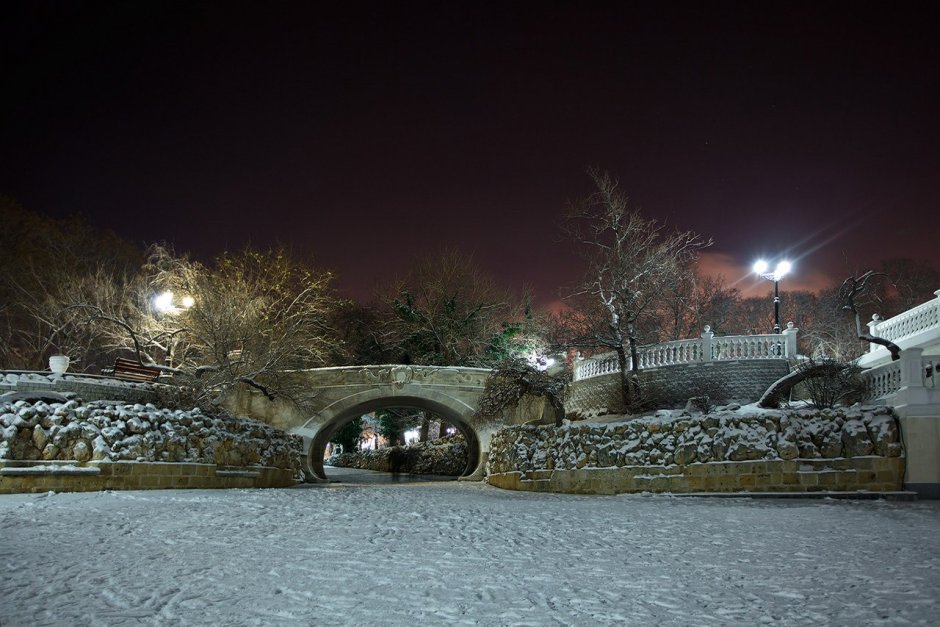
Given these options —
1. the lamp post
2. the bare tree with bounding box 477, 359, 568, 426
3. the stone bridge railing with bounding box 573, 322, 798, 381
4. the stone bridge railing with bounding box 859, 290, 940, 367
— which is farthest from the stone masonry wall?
the lamp post

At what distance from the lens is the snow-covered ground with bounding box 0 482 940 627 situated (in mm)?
4012

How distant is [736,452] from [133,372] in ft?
51.5

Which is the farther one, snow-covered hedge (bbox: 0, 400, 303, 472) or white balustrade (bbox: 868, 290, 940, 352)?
white balustrade (bbox: 868, 290, 940, 352)

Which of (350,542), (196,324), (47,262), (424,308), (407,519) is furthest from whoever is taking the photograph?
(424,308)

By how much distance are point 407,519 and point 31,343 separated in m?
22.6

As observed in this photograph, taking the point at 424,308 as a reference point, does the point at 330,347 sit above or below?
below

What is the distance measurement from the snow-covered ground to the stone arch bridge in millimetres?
12492

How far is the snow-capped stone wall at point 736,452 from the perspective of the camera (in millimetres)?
11031

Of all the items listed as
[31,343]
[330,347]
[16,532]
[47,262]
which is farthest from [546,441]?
[47,262]

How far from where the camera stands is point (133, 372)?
2023 centimetres

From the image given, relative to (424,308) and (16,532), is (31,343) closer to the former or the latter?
(424,308)

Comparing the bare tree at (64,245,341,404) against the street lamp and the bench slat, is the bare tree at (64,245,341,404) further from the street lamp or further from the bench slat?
the street lamp

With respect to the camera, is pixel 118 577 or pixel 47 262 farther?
pixel 47 262

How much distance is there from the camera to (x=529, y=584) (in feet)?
15.6
